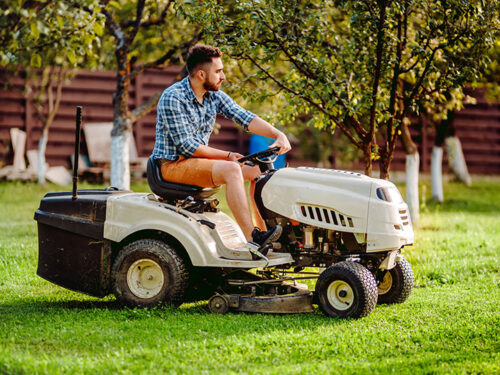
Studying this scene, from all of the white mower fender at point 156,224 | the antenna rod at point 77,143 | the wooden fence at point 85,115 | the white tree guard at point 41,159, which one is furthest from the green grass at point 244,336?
the wooden fence at point 85,115

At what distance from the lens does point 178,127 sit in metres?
4.67

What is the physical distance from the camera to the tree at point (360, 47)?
5.83m

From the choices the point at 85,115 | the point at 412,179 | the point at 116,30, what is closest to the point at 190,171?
the point at 116,30

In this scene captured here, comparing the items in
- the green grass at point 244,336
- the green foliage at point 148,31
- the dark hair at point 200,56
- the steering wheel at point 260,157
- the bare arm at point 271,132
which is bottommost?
the green grass at point 244,336

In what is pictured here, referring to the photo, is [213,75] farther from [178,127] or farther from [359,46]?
[359,46]

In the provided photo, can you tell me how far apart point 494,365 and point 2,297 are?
3295 mm

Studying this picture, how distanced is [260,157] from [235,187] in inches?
10.7

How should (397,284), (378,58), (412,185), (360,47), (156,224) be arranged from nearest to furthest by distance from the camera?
1. (156,224)
2. (397,284)
3. (378,58)
4. (360,47)
5. (412,185)

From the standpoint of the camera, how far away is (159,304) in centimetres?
458

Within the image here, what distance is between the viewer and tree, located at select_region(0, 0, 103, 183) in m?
5.94

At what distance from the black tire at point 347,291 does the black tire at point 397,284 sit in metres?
0.55

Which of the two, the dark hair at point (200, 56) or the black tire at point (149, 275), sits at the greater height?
the dark hair at point (200, 56)

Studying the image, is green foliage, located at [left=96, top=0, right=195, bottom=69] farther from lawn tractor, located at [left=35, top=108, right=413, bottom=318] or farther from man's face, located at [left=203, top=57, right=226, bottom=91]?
lawn tractor, located at [left=35, top=108, right=413, bottom=318]

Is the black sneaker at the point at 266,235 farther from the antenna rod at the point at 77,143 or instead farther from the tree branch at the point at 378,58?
the tree branch at the point at 378,58
